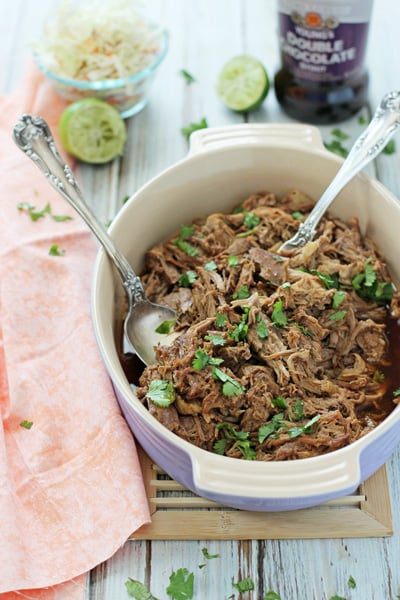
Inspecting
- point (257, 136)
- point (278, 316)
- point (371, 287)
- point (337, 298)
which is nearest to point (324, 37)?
point (257, 136)

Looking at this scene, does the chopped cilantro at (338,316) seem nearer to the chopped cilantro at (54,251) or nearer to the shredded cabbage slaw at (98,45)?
the chopped cilantro at (54,251)

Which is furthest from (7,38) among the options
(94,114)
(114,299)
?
(114,299)

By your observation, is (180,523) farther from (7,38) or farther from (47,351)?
(7,38)

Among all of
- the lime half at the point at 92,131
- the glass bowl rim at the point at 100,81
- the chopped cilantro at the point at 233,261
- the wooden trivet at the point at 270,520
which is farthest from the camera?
the glass bowl rim at the point at 100,81

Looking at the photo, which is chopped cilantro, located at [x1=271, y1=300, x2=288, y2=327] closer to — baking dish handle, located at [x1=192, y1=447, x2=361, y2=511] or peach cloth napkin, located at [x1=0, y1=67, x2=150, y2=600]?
baking dish handle, located at [x1=192, y1=447, x2=361, y2=511]

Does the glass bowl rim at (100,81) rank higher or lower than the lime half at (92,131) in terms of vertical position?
higher

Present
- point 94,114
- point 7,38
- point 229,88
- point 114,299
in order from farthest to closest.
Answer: point 7,38 < point 229,88 < point 94,114 < point 114,299

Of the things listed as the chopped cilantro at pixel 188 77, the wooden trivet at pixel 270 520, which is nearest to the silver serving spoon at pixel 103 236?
the wooden trivet at pixel 270 520
